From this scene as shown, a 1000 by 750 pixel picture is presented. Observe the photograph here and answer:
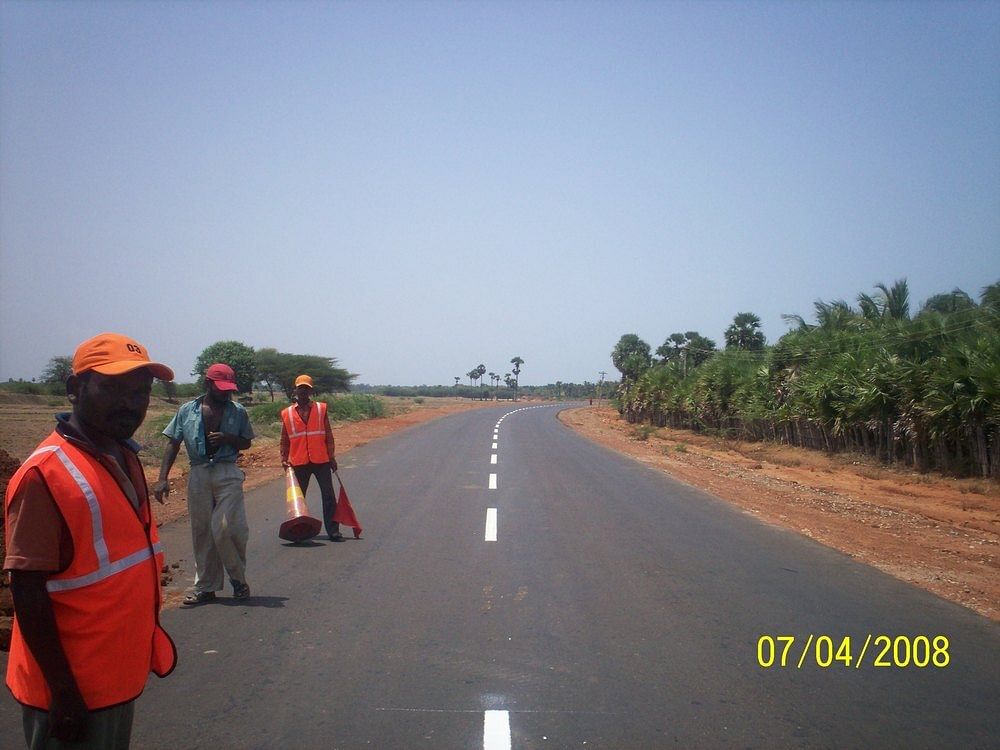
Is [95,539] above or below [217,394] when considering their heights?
below

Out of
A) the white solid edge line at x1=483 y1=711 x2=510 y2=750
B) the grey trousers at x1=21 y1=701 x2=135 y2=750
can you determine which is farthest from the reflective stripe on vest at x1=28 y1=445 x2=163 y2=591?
the white solid edge line at x1=483 y1=711 x2=510 y2=750

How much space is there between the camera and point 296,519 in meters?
8.41

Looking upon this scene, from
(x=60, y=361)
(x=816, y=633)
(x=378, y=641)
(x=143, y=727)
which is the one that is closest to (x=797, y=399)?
(x=816, y=633)

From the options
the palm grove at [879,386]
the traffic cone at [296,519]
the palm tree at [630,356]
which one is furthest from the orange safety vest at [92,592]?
the palm tree at [630,356]

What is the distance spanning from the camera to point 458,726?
4012 mm

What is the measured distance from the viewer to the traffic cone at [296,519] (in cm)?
836

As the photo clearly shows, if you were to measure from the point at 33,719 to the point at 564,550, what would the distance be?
21.3 feet

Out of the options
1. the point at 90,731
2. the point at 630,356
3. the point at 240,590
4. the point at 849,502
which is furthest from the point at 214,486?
the point at 630,356

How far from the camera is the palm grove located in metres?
16.0

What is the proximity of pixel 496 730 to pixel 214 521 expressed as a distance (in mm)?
3372

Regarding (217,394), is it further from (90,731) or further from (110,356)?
(90,731)

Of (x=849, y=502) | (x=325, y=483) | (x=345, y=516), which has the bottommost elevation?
(x=849, y=502)
